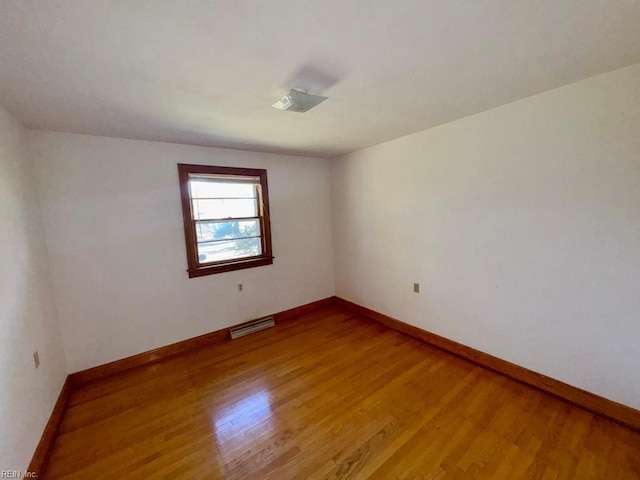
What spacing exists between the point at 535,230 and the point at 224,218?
10.2 ft

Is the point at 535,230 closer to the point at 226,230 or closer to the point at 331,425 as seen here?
the point at 331,425

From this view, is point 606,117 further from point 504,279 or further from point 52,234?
point 52,234

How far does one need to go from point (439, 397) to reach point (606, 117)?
2298 millimetres

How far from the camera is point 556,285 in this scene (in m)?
1.97

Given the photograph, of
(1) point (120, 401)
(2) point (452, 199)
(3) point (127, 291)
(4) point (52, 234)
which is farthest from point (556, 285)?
(4) point (52, 234)

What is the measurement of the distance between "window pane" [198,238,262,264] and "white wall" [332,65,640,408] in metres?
1.84

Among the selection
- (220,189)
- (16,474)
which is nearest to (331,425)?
(16,474)

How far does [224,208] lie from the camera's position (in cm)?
316

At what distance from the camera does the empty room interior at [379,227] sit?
1233 mm

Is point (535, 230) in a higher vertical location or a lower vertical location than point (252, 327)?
higher

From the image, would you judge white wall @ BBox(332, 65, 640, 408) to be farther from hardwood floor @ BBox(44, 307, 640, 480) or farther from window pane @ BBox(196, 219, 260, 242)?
window pane @ BBox(196, 219, 260, 242)

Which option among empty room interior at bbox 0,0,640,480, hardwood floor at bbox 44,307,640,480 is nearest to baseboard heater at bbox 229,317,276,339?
empty room interior at bbox 0,0,640,480

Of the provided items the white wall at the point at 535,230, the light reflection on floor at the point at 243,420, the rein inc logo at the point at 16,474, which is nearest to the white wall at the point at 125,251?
the rein inc logo at the point at 16,474

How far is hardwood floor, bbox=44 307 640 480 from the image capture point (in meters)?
1.51
